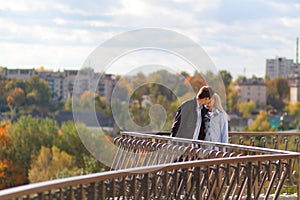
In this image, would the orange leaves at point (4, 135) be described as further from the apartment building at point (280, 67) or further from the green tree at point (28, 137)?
the apartment building at point (280, 67)

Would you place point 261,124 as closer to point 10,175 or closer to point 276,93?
point 276,93

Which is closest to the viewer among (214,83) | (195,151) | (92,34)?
(195,151)

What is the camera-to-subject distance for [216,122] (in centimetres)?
834

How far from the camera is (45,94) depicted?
92.5 meters

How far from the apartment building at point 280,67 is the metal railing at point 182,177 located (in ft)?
287

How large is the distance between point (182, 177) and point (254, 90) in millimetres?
98343

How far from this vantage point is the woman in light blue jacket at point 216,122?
27.1ft

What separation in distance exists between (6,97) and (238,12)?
1227 inches

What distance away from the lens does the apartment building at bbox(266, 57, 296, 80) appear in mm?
95688

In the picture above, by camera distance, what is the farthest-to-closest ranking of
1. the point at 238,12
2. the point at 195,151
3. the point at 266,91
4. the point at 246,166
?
the point at 266,91 → the point at 238,12 → the point at 195,151 → the point at 246,166

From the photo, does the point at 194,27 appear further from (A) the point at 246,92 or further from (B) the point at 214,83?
(B) the point at 214,83

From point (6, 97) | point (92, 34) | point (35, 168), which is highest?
point (92, 34)

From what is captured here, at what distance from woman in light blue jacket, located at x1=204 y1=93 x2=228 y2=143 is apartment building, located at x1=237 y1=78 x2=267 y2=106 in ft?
307

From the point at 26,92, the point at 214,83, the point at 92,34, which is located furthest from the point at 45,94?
the point at 214,83
